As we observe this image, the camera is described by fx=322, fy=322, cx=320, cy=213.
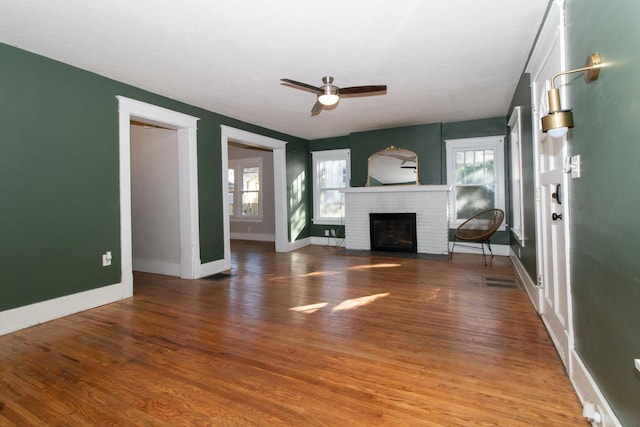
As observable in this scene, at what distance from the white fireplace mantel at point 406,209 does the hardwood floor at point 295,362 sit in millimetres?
2208

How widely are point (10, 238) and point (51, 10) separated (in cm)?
184

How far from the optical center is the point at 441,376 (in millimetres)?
1892

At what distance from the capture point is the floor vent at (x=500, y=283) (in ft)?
12.2

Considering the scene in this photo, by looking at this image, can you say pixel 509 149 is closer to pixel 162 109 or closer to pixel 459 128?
pixel 459 128

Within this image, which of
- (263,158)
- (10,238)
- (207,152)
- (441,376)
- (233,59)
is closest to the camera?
(441,376)

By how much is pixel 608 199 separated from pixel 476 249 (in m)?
4.86

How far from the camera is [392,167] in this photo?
6246mm

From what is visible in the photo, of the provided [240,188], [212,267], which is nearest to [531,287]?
[212,267]

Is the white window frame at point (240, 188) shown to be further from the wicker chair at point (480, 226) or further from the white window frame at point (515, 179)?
the white window frame at point (515, 179)

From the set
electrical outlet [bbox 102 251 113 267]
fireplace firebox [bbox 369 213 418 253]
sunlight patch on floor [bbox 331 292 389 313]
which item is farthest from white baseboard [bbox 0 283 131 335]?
fireplace firebox [bbox 369 213 418 253]

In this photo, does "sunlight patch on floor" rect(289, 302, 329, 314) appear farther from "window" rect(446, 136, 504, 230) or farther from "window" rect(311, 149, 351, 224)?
"window" rect(311, 149, 351, 224)

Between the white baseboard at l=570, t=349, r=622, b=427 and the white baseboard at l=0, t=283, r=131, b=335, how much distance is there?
13.0 ft

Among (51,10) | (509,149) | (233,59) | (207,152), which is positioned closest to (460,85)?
(509,149)

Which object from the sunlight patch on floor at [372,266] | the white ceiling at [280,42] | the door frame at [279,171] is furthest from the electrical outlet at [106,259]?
the sunlight patch on floor at [372,266]
